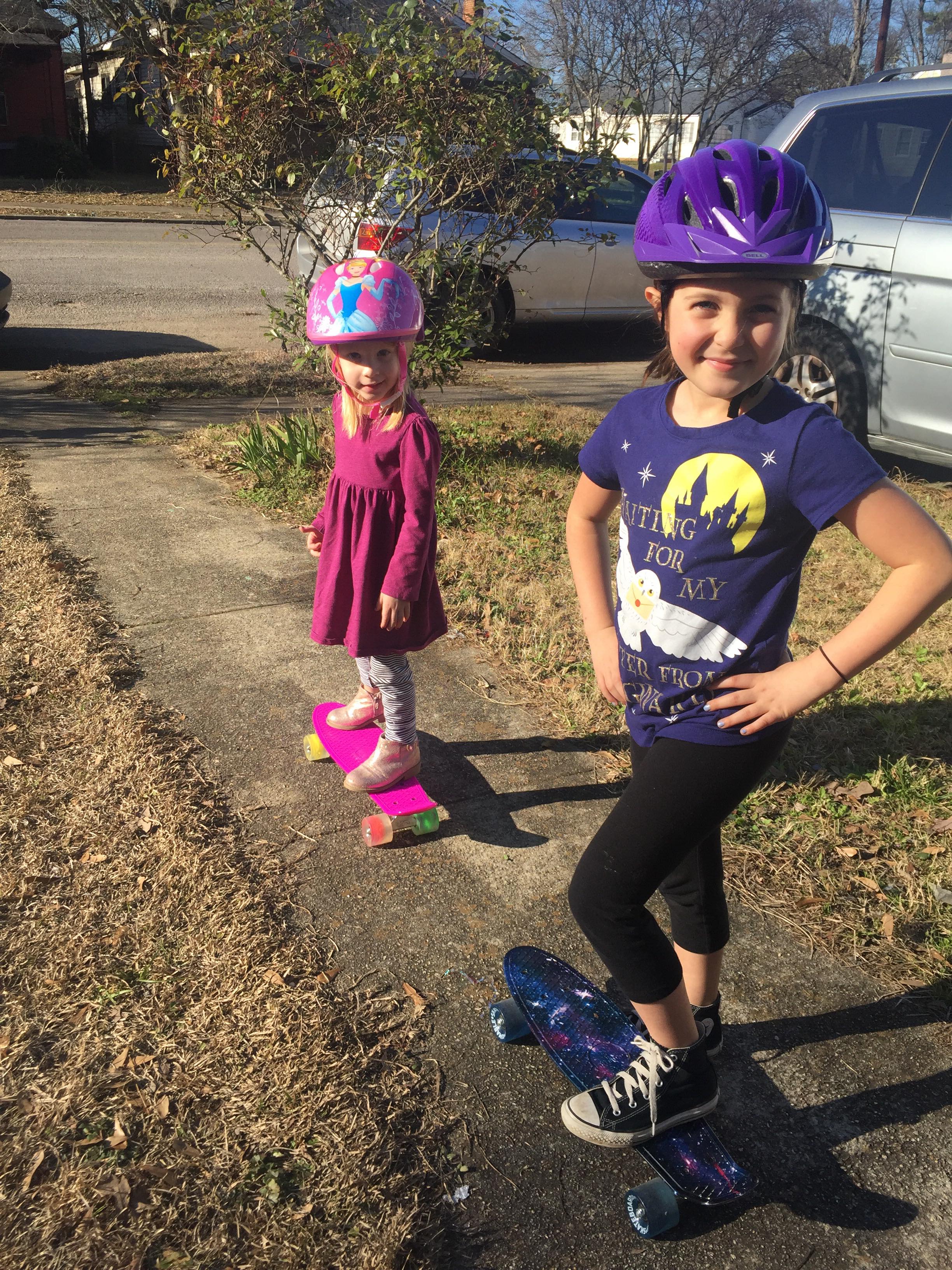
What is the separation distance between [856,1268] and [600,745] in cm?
200

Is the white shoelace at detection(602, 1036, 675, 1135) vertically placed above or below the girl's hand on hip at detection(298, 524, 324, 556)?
below

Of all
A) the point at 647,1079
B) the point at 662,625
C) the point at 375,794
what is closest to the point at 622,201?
the point at 375,794

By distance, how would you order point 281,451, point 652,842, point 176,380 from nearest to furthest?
point 652,842 < point 281,451 < point 176,380

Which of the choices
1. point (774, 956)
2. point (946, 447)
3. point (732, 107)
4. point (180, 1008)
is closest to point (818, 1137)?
point (774, 956)

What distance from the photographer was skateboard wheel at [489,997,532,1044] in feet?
7.79

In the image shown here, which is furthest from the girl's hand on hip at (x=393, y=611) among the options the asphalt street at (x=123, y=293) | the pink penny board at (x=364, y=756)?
the asphalt street at (x=123, y=293)

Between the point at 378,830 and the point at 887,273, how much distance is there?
4686 mm

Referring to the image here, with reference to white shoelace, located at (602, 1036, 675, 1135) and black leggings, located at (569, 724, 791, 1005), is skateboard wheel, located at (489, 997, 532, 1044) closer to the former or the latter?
white shoelace, located at (602, 1036, 675, 1135)

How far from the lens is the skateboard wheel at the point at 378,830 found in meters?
3.03

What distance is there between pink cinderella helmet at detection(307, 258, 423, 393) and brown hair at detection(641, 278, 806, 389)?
0.93 meters

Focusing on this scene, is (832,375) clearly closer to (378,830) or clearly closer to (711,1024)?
(378,830)

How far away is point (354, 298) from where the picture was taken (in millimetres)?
2779

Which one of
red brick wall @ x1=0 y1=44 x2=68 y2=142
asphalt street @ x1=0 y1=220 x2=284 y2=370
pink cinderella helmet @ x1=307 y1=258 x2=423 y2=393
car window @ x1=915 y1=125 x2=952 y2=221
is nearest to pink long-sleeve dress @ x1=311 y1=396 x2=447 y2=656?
pink cinderella helmet @ x1=307 y1=258 x2=423 y2=393

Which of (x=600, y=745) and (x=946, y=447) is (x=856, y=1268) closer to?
(x=600, y=745)
